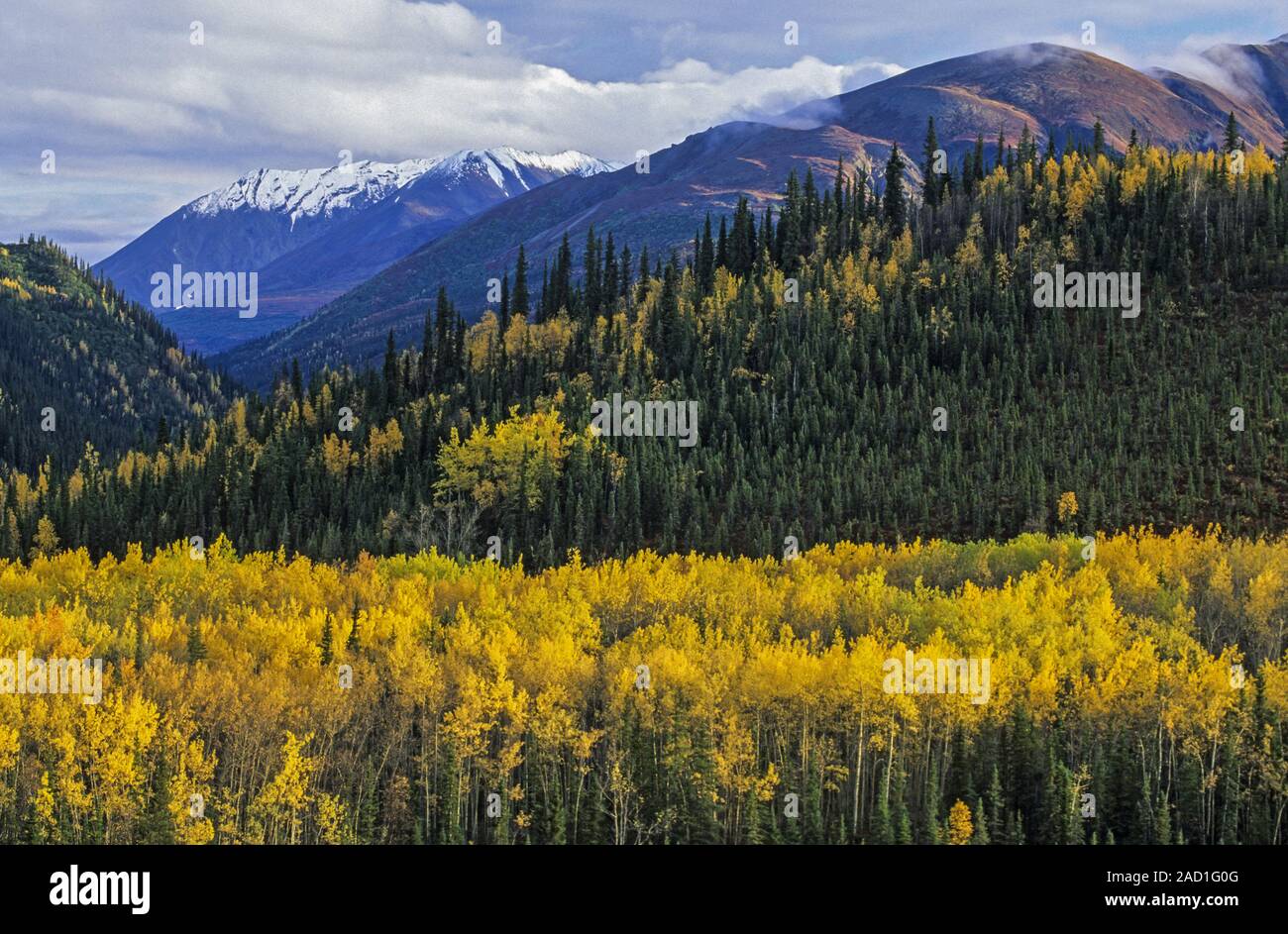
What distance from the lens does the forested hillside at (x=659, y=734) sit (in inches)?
3378

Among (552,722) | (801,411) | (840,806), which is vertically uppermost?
(801,411)

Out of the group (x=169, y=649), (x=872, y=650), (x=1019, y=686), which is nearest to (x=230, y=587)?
(x=169, y=649)

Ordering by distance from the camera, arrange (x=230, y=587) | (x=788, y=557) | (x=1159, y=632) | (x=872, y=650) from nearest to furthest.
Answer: (x=872, y=650) → (x=1159, y=632) → (x=230, y=587) → (x=788, y=557)

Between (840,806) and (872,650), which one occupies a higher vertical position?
(872,650)

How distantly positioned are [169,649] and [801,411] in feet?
360

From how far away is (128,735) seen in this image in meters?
86.9

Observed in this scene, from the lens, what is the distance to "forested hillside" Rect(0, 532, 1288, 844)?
8581 cm

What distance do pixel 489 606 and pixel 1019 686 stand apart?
54073 mm

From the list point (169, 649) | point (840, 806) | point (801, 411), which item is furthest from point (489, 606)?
point (801, 411)

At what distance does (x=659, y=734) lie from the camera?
9394 cm

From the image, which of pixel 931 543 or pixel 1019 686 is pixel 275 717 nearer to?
pixel 1019 686
